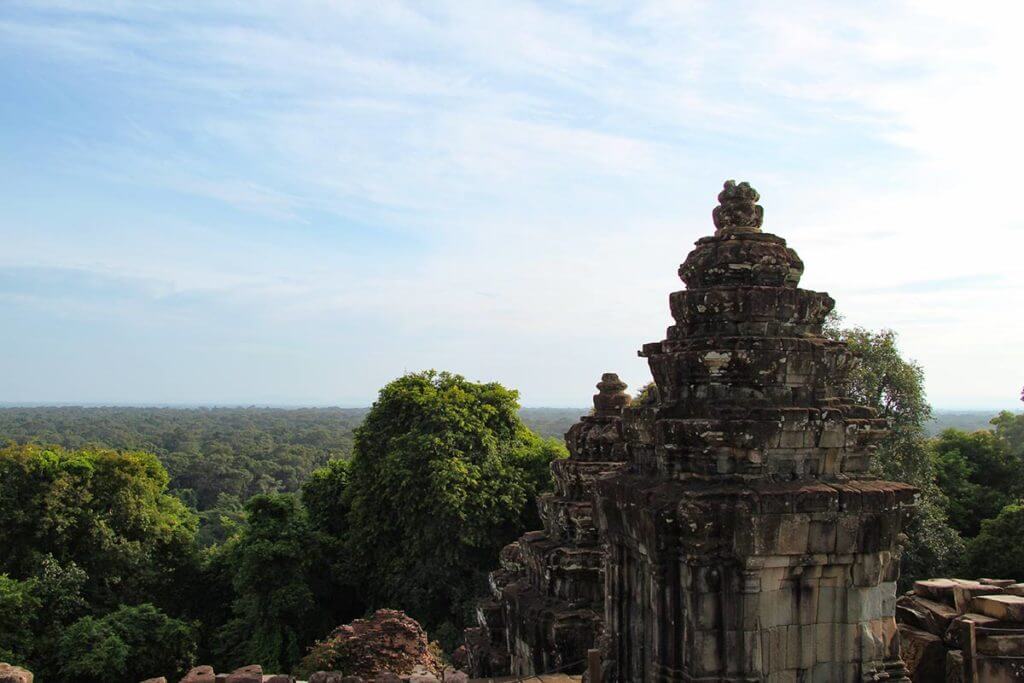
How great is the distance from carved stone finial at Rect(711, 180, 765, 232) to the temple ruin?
1cm

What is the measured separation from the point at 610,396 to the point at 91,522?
682 inches

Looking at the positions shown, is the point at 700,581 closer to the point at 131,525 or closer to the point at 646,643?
the point at 646,643

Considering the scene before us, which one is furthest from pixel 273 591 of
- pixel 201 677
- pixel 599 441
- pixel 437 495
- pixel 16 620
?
pixel 599 441

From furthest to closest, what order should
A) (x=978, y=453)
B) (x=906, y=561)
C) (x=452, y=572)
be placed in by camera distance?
1. (x=978, y=453)
2. (x=452, y=572)
3. (x=906, y=561)

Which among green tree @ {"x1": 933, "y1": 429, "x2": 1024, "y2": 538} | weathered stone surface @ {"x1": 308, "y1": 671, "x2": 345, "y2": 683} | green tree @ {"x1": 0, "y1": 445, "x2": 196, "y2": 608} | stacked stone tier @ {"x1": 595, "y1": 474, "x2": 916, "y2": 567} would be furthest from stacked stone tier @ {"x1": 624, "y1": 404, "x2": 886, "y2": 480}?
green tree @ {"x1": 0, "y1": 445, "x2": 196, "y2": 608}

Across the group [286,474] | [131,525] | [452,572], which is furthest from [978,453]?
[286,474]

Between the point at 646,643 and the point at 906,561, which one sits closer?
the point at 646,643

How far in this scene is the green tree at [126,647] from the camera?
18.1 meters

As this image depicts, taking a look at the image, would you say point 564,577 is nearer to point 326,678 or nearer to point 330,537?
point 326,678

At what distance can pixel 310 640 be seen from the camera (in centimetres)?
2086

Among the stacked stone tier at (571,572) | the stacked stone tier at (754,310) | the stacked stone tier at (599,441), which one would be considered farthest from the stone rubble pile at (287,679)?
the stacked stone tier at (754,310)

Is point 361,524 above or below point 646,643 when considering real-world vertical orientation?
below

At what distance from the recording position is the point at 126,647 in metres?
18.4

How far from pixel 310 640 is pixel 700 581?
710 inches
